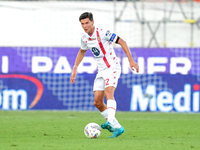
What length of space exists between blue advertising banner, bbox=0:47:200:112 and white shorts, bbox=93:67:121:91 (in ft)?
20.7

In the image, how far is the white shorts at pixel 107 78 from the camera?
22.7 feet

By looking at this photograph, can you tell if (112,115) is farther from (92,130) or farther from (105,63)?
(105,63)

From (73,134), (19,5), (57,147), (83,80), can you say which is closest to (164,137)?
(73,134)

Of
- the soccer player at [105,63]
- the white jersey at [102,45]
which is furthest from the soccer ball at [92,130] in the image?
the white jersey at [102,45]

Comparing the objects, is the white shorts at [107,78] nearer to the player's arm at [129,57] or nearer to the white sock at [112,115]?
the white sock at [112,115]

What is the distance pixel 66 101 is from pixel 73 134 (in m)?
6.22

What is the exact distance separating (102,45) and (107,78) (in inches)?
19.6

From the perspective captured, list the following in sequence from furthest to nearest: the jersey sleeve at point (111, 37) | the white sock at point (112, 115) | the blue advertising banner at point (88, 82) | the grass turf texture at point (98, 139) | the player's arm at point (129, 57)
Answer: the blue advertising banner at point (88, 82), the jersey sleeve at point (111, 37), the white sock at point (112, 115), the player's arm at point (129, 57), the grass turf texture at point (98, 139)

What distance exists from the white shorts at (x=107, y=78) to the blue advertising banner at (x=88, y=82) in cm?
631

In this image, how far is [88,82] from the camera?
13.6m

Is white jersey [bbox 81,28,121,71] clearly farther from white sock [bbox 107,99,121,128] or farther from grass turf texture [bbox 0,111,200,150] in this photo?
grass turf texture [bbox 0,111,200,150]

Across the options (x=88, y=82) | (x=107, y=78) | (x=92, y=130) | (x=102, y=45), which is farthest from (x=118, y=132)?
(x=88, y=82)

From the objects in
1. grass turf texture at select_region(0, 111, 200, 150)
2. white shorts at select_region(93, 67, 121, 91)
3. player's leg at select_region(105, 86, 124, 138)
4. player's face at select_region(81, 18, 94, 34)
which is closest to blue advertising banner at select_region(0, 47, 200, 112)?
grass turf texture at select_region(0, 111, 200, 150)

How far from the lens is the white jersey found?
6910 mm
